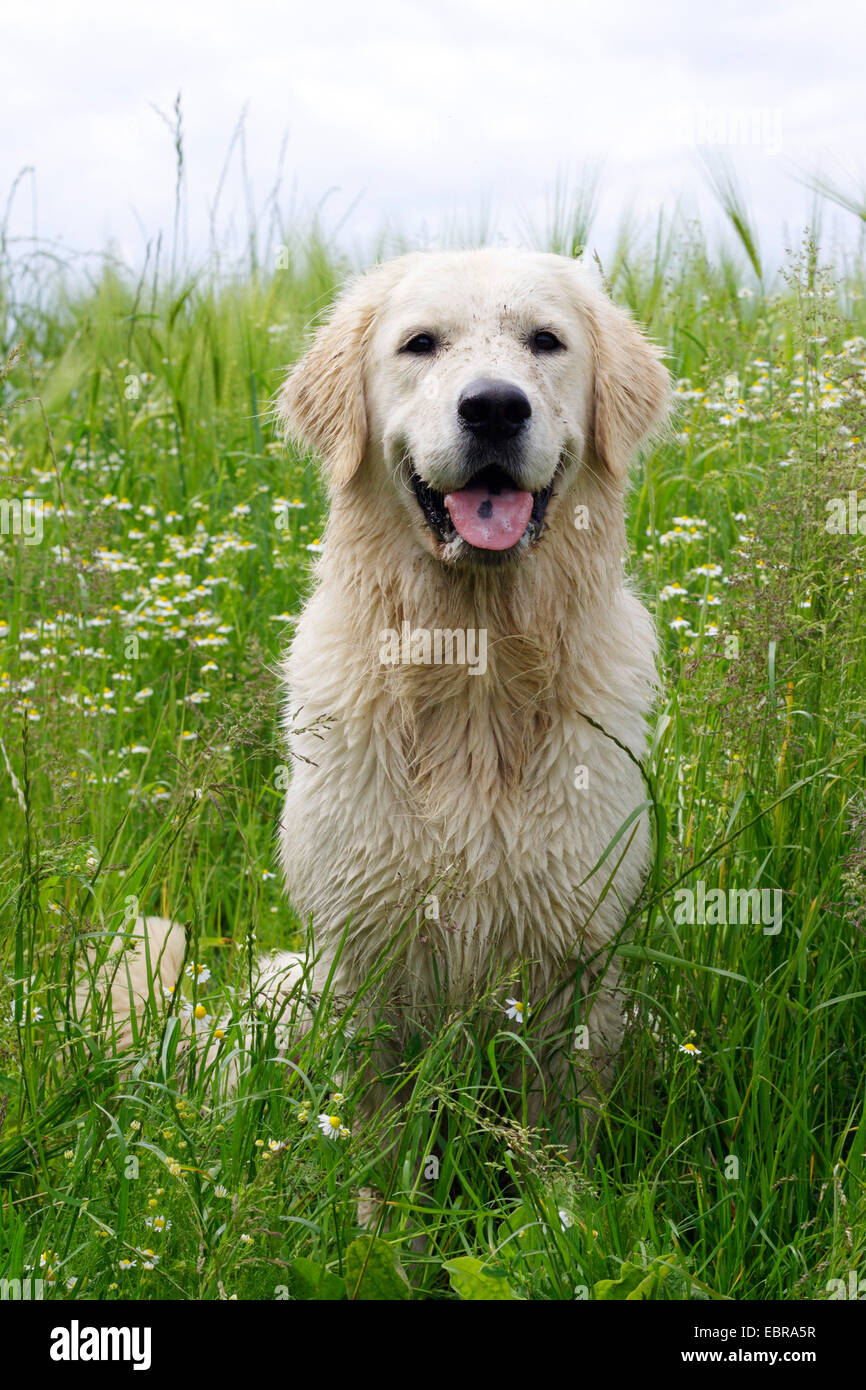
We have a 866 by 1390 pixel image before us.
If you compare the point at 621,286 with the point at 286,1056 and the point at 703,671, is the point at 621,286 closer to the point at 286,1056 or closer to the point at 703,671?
the point at 703,671

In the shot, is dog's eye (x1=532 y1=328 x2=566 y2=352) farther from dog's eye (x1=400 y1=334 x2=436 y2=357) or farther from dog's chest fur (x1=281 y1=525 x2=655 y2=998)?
dog's chest fur (x1=281 y1=525 x2=655 y2=998)

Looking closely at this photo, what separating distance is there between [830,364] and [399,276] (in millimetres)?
1136

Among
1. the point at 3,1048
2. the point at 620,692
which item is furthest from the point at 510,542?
the point at 3,1048

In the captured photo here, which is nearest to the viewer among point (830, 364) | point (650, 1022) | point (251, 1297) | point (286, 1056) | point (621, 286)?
point (251, 1297)

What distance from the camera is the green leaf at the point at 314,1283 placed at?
195cm

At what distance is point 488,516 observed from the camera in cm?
264

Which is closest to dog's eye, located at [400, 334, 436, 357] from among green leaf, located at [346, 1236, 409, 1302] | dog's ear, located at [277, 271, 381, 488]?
dog's ear, located at [277, 271, 381, 488]

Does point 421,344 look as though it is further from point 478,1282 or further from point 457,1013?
point 478,1282

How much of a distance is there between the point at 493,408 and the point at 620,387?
56cm

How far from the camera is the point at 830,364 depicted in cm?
328

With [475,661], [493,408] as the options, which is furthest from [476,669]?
[493,408]

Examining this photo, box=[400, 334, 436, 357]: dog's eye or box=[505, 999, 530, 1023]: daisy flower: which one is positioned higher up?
box=[400, 334, 436, 357]: dog's eye

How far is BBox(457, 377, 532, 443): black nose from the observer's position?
2.49 m

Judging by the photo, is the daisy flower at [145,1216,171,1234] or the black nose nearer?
the daisy flower at [145,1216,171,1234]
